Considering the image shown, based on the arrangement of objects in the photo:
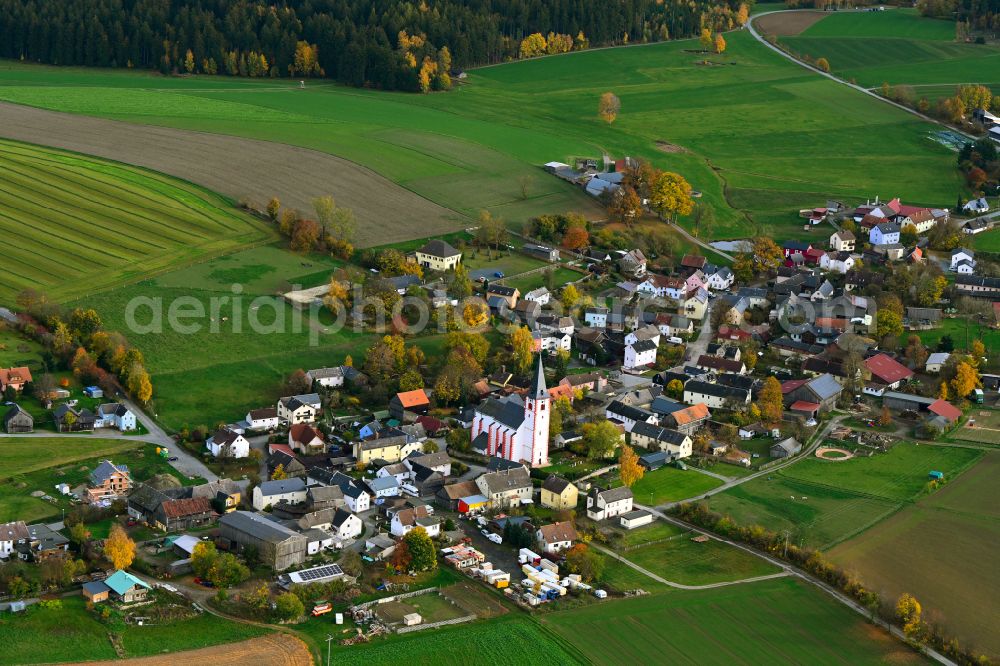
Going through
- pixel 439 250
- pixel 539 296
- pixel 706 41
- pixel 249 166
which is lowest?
pixel 539 296

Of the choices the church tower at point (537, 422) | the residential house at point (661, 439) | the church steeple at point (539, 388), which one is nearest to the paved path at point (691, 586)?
the church tower at point (537, 422)

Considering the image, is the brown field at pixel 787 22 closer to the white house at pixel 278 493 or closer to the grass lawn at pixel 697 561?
the grass lawn at pixel 697 561

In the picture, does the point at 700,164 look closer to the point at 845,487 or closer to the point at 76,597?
the point at 845,487

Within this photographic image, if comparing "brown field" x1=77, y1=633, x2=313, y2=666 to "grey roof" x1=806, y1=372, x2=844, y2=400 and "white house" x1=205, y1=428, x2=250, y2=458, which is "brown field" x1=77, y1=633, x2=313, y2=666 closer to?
"white house" x1=205, y1=428, x2=250, y2=458

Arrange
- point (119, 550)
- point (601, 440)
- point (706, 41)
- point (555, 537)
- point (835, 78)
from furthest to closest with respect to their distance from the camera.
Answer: point (706, 41), point (835, 78), point (601, 440), point (555, 537), point (119, 550)

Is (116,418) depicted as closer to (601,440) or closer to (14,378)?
(14,378)

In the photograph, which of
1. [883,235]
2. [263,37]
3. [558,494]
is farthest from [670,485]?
[263,37]
